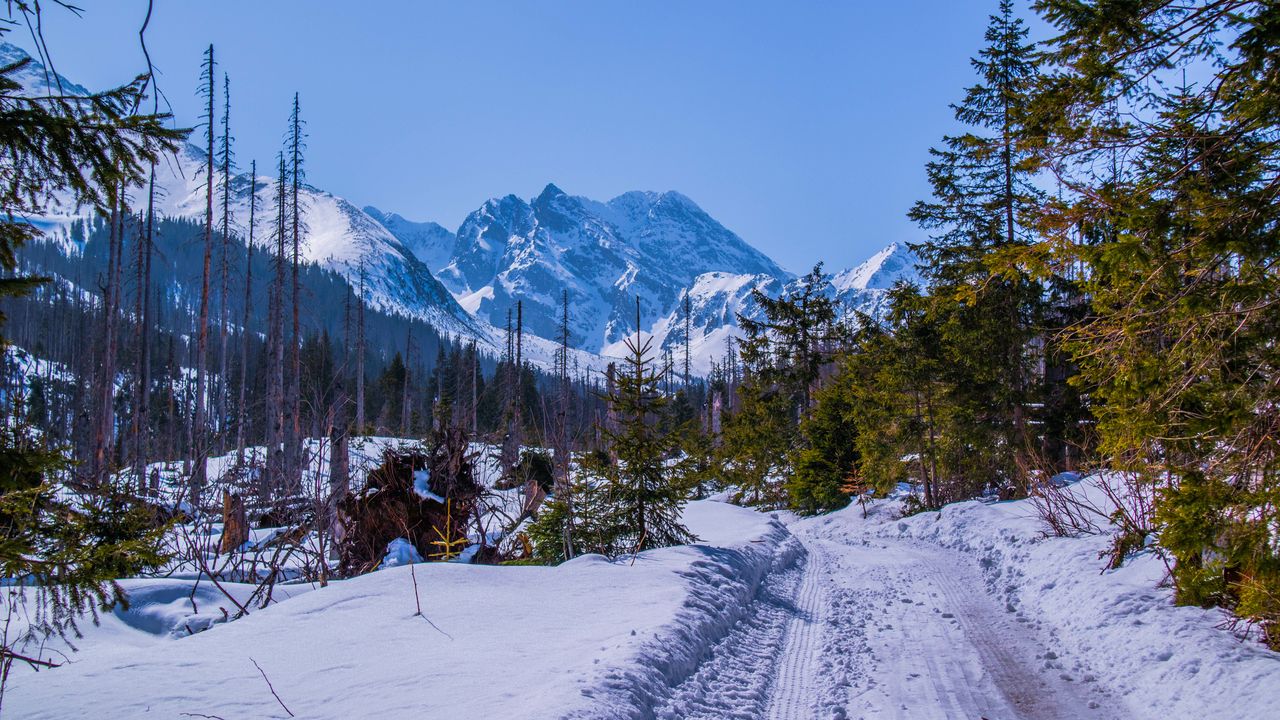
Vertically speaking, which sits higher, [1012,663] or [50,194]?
[50,194]

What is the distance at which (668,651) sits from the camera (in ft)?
15.6

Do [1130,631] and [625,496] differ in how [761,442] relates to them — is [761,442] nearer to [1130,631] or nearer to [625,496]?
[625,496]

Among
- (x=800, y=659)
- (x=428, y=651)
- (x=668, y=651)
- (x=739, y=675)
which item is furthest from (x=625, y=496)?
(x=428, y=651)

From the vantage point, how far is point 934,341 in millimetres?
17641

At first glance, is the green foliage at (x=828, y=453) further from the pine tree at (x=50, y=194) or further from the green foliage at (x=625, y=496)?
the pine tree at (x=50, y=194)

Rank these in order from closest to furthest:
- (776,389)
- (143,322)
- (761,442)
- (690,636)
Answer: (690,636) → (143,322) → (761,442) → (776,389)

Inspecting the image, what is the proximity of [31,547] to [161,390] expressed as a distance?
2707 inches

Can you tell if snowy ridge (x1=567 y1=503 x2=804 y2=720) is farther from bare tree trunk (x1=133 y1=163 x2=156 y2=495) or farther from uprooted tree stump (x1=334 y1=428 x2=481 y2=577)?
bare tree trunk (x1=133 y1=163 x2=156 y2=495)

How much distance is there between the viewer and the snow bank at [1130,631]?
4.29 meters

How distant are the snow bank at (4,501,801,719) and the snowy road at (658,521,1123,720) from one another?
0.36 m

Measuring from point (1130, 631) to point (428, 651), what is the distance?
18.5ft

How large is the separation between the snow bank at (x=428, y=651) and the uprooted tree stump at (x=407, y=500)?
10.5 feet

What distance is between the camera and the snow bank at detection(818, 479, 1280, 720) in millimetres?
4285

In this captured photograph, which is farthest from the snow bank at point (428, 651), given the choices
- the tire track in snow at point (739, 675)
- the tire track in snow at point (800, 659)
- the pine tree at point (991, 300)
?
the pine tree at point (991, 300)
